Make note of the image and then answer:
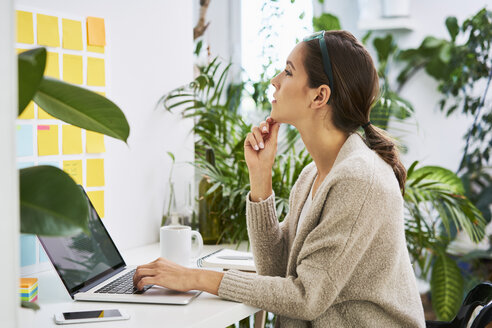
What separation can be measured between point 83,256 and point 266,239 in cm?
46

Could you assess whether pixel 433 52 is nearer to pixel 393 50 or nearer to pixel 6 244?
pixel 393 50

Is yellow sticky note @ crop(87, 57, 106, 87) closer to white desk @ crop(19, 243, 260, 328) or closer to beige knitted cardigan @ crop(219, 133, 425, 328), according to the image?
white desk @ crop(19, 243, 260, 328)

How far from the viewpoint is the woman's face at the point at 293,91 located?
4.51 feet

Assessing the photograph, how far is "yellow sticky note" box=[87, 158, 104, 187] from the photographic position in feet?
5.58

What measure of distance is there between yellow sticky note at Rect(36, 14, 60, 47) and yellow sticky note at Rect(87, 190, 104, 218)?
0.45 meters

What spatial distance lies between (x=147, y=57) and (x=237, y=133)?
1.73 feet

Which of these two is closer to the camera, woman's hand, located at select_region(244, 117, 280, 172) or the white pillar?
the white pillar

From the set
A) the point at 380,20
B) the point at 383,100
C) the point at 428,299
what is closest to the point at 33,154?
the point at 383,100

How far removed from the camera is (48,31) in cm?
156

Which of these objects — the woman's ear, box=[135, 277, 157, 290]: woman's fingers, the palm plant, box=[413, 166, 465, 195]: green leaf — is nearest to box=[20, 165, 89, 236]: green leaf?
box=[135, 277, 157, 290]: woman's fingers

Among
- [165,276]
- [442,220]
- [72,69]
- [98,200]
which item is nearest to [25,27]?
[72,69]

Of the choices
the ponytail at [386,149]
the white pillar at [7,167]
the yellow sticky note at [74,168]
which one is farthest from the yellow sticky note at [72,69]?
the white pillar at [7,167]

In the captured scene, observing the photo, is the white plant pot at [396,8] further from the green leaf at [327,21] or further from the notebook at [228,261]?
the notebook at [228,261]

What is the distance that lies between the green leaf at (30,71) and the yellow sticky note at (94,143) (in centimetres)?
93
